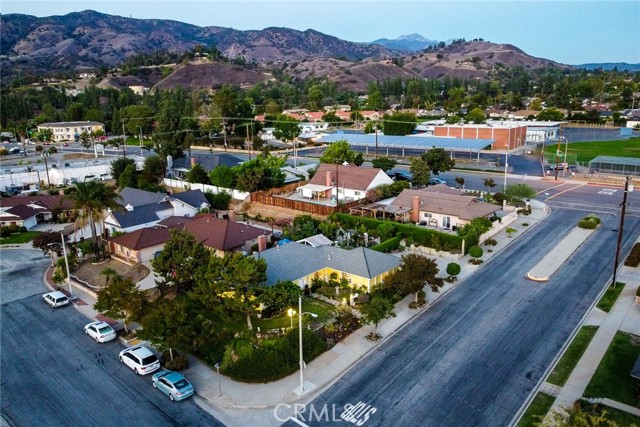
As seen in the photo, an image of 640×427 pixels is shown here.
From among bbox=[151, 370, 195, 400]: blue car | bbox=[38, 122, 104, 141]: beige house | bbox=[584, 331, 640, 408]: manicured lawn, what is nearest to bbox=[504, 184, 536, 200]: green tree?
bbox=[584, 331, 640, 408]: manicured lawn

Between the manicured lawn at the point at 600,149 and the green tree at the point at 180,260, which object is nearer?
the green tree at the point at 180,260

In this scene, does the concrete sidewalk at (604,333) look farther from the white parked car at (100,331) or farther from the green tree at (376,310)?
the white parked car at (100,331)

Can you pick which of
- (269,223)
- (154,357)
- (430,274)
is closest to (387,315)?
(430,274)

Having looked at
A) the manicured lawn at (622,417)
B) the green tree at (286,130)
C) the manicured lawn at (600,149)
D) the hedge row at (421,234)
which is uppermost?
the green tree at (286,130)

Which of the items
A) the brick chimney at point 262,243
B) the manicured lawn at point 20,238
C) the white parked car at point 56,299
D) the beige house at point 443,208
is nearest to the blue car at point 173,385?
the white parked car at point 56,299

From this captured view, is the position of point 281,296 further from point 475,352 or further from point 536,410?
point 536,410

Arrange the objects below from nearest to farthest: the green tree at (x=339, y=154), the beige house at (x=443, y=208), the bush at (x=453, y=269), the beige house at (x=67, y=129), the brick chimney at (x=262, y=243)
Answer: the bush at (x=453, y=269) → the brick chimney at (x=262, y=243) → the beige house at (x=443, y=208) → the green tree at (x=339, y=154) → the beige house at (x=67, y=129)

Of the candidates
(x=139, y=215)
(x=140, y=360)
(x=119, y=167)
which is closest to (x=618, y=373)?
(x=140, y=360)

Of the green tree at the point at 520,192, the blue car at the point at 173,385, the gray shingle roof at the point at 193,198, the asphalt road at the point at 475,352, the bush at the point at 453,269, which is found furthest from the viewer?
the gray shingle roof at the point at 193,198
